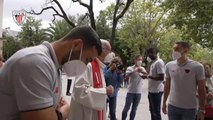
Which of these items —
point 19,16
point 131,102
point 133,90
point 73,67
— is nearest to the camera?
point 73,67

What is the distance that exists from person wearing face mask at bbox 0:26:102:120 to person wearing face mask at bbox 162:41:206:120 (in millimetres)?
3692

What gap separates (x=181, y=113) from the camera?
19.1 feet

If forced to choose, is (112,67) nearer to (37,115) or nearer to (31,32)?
(37,115)

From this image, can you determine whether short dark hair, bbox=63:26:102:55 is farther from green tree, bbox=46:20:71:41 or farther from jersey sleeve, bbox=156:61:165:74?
green tree, bbox=46:20:71:41

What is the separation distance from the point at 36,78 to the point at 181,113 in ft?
13.6

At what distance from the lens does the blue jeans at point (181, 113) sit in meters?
5.78

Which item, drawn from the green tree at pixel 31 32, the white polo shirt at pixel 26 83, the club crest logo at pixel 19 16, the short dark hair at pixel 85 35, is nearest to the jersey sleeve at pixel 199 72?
the short dark hair at pixel 85 35

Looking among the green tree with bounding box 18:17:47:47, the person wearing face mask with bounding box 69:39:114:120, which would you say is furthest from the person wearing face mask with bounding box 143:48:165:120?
the green tree with bounding box 18:17:47:47

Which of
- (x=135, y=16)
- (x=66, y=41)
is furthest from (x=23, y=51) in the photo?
(x=135, y=16)

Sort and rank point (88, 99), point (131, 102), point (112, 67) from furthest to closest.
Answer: point (131, 102)
point (112, 67)
point (88, 99)

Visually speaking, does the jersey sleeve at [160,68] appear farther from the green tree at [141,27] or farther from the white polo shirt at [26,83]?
the green tree at [141,27]

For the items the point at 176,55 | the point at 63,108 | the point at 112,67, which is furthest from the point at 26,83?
the point at 112,67

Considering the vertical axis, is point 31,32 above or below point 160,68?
above

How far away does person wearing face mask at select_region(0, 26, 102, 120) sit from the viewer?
1.98 meters
